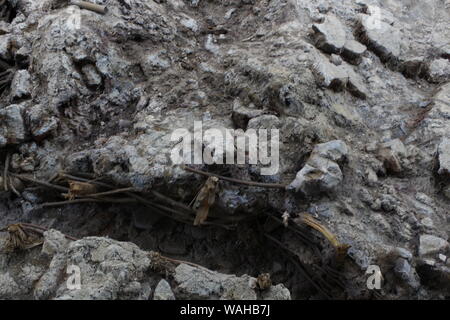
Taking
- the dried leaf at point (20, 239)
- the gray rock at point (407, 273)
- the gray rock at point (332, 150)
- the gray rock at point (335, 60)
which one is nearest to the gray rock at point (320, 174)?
the gray rock at point (332, 150)

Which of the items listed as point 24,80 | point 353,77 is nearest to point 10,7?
point 24,80

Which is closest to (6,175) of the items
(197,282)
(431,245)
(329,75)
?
(197,282)

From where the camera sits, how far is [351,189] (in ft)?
10.8

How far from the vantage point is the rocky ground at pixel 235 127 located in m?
2.92

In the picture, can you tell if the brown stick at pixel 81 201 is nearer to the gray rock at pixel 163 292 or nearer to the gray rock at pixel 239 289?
the gray rock at pixel 163 292

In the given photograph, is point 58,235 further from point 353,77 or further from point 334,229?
point 353,77

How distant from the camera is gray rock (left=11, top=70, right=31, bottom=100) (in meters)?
3.96

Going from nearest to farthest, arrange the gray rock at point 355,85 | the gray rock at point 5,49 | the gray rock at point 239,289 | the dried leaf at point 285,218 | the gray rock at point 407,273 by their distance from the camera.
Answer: the gray rock at point 239,289
the gray rock at point 407,273
the dried leaf at point 285,218
the gray rock at point 355,85
the gray rock at point 5,49

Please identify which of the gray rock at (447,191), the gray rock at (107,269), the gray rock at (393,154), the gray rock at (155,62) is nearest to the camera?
the gray rock at (107,269)

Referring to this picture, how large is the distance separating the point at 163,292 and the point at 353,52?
8.97 feet

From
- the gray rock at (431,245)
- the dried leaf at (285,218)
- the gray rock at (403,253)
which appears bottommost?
the gray rock at (403,253)

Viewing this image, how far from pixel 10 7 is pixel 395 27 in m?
3.98

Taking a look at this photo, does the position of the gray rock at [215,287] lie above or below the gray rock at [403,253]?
below

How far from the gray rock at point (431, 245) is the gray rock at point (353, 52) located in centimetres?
180
